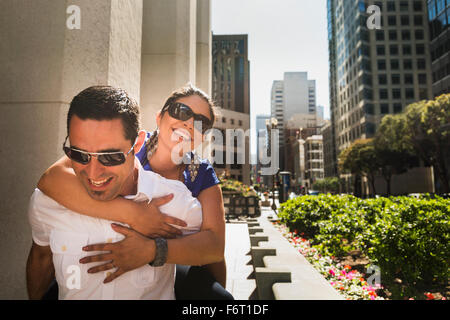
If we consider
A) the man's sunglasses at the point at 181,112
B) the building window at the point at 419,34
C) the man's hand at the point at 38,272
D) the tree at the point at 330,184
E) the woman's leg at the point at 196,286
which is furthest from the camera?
the tree at the point at 330,184

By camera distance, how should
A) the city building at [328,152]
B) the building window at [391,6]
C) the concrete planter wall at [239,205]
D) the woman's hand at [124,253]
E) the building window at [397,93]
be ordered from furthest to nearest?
the city building at [328,152]
the building window at [397,93]
the building window at [391,6]
the concrete planter wall at [239,205]
the woman's hand at [124,253]

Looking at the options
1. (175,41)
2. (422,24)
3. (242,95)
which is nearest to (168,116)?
(175,41)

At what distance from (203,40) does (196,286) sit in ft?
29.6

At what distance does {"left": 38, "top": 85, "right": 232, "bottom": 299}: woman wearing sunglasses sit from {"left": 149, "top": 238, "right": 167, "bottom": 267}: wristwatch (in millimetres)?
34

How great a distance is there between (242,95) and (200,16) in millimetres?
104151

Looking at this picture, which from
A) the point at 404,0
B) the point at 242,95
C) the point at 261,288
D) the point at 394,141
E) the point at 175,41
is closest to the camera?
the point at 261,288

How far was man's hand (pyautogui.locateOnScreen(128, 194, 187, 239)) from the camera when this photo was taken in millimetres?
1456

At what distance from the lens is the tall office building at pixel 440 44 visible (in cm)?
4838

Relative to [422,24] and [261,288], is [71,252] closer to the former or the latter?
[261,288]

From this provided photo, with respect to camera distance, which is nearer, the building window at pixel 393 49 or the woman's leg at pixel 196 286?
the woman's leg at pixel 196 286

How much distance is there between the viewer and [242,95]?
11200cm

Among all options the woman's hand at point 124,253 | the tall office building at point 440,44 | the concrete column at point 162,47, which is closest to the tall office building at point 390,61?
the tall office building at point 440,44

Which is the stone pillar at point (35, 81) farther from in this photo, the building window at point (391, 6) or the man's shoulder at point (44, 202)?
the building window at point (391, 6)

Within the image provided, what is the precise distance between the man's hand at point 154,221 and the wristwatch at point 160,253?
3cm
